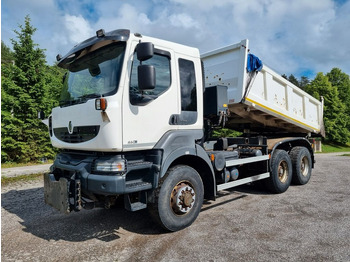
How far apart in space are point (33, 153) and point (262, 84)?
11.1 m

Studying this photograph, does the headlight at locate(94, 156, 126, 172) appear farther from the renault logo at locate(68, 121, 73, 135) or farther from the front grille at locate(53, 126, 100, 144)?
the renault logo at locate(68, 121, 73, 135)

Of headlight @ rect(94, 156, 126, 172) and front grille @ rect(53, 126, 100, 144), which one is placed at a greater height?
front grille @ rect(53, 126, 100, 144)

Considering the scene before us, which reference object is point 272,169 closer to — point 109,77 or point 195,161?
point 195,161

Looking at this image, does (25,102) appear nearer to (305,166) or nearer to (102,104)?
(102,104)

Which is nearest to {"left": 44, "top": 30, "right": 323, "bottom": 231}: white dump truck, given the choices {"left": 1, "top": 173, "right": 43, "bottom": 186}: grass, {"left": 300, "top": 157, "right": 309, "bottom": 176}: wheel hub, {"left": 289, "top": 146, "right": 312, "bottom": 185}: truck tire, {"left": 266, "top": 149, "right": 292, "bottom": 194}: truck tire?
{"left": 266, "top": 149, "right": 292, "bottom": 194}: truck tire

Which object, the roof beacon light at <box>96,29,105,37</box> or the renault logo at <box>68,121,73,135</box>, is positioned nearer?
the roof beacon light at <box>96,29,105,37</box>

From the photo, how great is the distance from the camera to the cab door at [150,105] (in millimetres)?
3486

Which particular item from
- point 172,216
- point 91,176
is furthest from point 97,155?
point 172,216

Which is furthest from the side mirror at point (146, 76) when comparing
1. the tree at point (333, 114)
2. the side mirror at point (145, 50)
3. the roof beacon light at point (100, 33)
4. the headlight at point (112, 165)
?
the tree at point (333, 114)

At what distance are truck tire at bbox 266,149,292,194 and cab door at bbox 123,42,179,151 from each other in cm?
306

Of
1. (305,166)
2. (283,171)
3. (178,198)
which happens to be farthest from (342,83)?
(178,198)

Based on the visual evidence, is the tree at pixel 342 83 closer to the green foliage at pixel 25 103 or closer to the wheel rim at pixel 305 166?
the wheel rim at pixel 305 166

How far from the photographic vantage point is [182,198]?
12.9 ft

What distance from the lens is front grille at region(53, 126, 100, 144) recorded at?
3.50 metres
